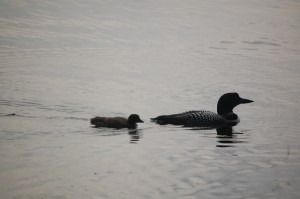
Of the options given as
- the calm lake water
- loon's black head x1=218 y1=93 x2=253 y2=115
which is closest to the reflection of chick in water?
the calm lake water

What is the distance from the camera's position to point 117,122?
13.0 metres

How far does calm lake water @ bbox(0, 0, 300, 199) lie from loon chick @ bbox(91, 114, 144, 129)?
0.17 m

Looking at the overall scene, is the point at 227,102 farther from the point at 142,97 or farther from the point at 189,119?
the point at 142,97

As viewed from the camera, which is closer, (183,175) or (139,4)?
(183,175)

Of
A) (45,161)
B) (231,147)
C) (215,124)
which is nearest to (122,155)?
(45,161)

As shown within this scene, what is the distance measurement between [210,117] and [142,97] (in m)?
2.55

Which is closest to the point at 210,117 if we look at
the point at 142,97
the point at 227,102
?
the point at 227,102

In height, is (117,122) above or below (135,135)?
above

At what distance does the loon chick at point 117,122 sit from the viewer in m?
12.8

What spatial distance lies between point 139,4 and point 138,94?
19106 millimetres

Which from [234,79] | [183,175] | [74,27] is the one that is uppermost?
[74,27]

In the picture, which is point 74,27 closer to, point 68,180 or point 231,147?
point 231,147

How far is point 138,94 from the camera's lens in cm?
1647

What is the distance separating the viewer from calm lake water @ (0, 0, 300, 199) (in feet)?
30.6
